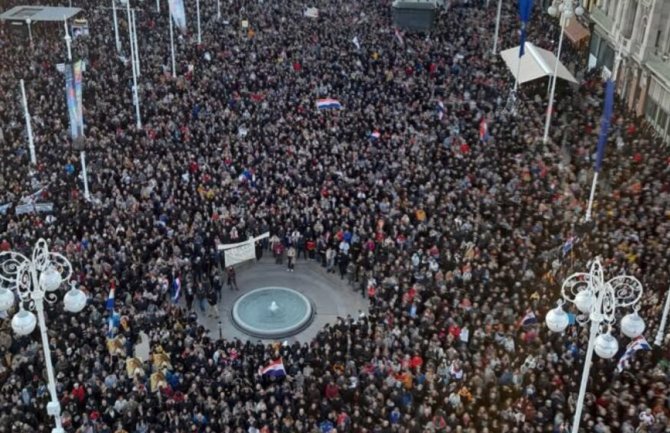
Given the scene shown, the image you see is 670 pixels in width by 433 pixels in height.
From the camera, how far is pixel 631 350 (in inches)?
853

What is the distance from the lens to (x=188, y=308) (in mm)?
27266

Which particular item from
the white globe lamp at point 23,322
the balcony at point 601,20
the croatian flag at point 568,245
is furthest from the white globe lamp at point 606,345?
the balcony at point 601,20

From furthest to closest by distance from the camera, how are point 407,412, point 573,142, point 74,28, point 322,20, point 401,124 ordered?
1. point 322,20
2. point 74,28
3. point 401,124
4. point 573,142
5. point 407,412

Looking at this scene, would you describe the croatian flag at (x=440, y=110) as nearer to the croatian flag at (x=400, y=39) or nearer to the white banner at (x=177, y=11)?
the croatian flag at (x=400, y=39)

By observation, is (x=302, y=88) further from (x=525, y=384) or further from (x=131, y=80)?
(x=525, y=384)

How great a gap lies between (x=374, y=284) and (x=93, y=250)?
967cm

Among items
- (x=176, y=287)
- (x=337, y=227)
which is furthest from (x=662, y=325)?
(x=176, y=287)

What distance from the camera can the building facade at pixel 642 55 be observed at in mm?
39188

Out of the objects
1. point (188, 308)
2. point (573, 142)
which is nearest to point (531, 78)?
point (573, 142)

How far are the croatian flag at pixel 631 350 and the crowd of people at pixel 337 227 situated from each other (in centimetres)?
20

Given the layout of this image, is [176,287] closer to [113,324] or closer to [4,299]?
[113,324]

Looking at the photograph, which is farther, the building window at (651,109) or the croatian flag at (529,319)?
the building window at (651,109)

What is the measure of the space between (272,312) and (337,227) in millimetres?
4132

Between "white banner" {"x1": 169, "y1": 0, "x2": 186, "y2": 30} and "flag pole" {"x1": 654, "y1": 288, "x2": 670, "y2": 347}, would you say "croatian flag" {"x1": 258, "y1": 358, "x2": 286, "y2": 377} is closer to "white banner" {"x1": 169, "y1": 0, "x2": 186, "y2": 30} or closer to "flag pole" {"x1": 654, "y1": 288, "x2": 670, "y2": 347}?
"flag pole" {"x1": 654, "y1": 288, "x2": 670, "y2": 347}
